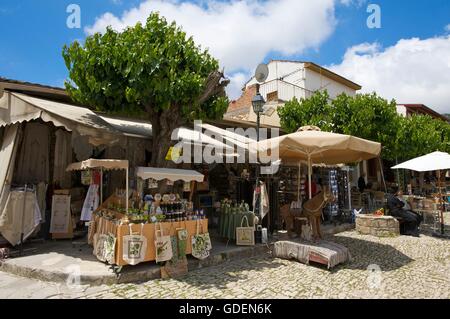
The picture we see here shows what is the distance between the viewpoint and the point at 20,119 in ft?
19.7

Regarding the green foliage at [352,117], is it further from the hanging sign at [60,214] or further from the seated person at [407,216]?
the hanging sign at [60,214]

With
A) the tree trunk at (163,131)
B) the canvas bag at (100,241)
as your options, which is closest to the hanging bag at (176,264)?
the canvas bag at (100,241)

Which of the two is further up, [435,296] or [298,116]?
[298,116]

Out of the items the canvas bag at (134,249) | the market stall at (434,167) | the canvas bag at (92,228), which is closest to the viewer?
the canvas bag at (134,249)

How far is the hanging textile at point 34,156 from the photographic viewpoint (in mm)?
6902

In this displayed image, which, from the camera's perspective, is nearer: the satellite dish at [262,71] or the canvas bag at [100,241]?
the canvas bag at [100,241]

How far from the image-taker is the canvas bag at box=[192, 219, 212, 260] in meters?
5.64

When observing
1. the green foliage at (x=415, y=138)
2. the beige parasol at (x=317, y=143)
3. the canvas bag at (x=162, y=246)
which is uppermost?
the green foliage at (x=415, y=138)

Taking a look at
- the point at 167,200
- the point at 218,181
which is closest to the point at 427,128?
the point at 218,181

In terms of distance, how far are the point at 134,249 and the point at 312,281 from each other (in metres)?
3.02

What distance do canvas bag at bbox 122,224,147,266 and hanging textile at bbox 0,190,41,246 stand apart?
2760mm

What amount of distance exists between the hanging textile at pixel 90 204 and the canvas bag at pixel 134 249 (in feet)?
6.82
